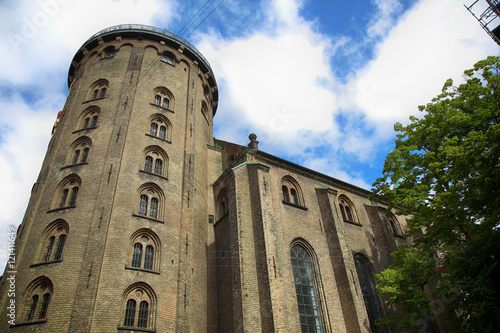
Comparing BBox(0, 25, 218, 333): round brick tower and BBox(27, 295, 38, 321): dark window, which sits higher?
BBox(0, 25, 218, 333): round brick tower

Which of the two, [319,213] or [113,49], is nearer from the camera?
[319,213]

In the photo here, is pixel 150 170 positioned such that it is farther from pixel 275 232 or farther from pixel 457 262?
pixel 457 262

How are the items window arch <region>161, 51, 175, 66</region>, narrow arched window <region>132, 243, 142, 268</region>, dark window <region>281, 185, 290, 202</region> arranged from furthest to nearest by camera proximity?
window arch <region>161, 51, 175, 66</region>, dark window <region>281, 185, 290, 202</region>, narrow arched window <region>132, 243, 142, 268</region>

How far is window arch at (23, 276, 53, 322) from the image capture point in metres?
13.6

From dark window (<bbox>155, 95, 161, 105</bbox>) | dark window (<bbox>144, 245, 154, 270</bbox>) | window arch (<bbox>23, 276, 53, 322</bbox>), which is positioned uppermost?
dark window (<bbox>155, 95, 161, 105</bbox>)

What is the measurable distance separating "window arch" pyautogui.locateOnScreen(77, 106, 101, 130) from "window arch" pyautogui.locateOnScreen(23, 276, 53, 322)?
9584 millimetres

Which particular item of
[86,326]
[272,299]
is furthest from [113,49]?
[272,299]

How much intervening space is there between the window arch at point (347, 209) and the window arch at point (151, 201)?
12.5 m

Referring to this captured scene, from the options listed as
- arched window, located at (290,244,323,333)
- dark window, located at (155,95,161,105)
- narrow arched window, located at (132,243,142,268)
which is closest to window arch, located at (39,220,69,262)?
narrow arched window, located at (132,243,142,268)

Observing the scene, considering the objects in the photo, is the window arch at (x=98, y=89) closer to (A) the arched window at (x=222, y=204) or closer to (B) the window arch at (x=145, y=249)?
(A) the arched window at (x=222, y=204)

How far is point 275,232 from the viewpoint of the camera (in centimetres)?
1650

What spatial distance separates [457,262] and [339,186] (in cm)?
1149

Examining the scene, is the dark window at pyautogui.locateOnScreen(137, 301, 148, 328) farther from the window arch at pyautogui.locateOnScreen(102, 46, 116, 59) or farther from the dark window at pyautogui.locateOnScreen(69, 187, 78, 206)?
the window arch at pyautogui.locateOnScreen(102, 46, 116, 59)

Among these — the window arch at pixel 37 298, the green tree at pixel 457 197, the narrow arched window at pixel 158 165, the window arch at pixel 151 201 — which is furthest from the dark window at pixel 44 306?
the green tree at pixel 457 197
